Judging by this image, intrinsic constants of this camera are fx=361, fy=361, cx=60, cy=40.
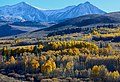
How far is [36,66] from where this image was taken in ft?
628

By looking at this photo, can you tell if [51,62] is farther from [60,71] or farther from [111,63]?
[111,63]

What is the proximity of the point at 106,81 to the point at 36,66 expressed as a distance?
44312mm

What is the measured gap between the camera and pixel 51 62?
19438cm

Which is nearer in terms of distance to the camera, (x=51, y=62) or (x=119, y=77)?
(x=119, y=77)

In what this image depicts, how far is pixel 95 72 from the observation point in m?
167

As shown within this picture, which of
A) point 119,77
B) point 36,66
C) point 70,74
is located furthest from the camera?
→ point 36,66

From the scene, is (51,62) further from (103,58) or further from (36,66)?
(103,58)

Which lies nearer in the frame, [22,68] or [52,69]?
[52,69]

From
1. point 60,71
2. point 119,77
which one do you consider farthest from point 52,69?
point 119,77

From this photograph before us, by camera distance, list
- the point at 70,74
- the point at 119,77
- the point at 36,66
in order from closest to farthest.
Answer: the point at 119,77 → the point at 70,74 → the point at 36,66

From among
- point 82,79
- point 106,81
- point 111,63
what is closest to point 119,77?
point 106,81

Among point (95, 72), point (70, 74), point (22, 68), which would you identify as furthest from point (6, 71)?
point (95, 72)

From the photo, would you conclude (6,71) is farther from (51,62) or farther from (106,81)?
(106,81)

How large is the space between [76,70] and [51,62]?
1941 centimetres
